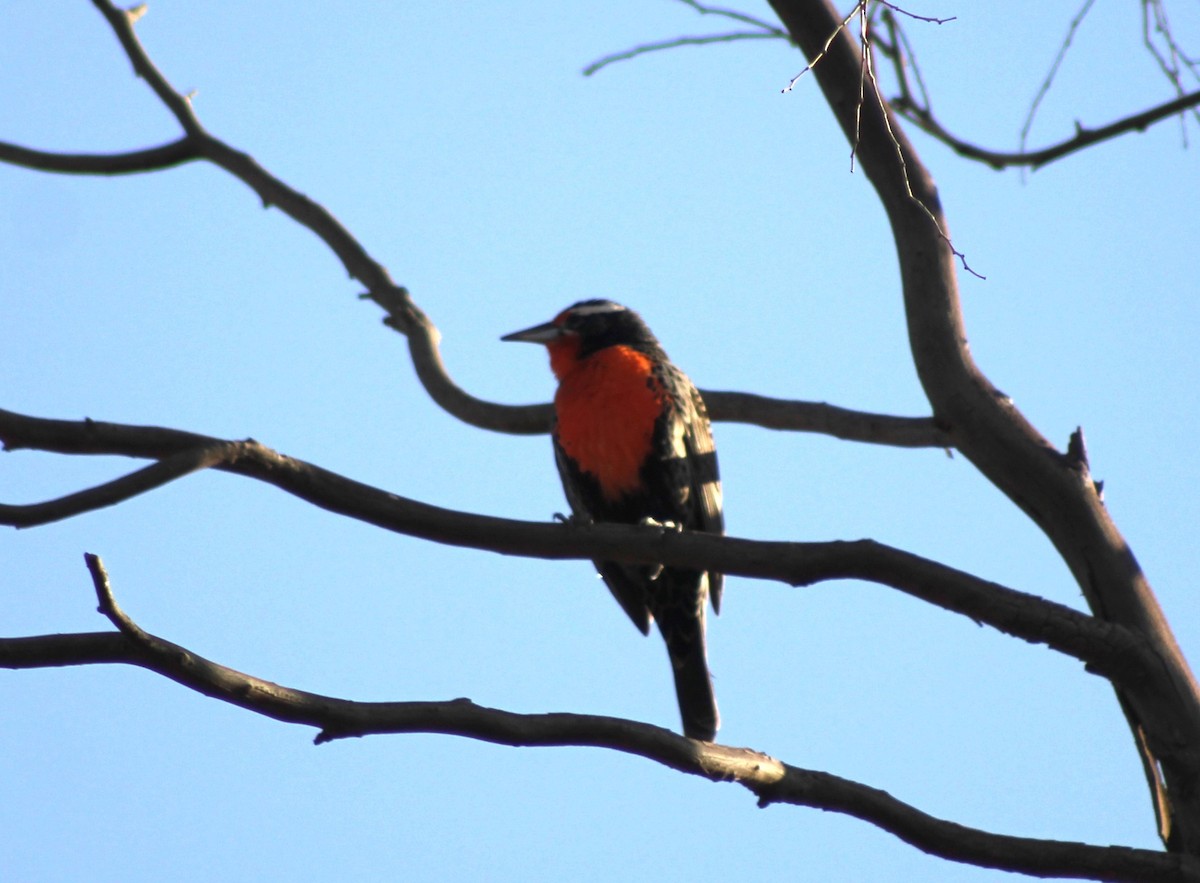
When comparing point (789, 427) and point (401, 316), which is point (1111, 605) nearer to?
point (789, 427)

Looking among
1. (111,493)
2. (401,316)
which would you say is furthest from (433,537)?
(401,316)

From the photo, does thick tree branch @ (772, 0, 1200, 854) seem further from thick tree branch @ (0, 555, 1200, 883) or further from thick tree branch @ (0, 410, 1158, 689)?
thick tree branch @ (0, 555, 1200, 883)

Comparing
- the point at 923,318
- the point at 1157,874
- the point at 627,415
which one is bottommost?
the point at 1157,874

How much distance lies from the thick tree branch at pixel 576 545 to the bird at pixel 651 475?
2180 mm

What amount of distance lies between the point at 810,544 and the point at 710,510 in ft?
8.21

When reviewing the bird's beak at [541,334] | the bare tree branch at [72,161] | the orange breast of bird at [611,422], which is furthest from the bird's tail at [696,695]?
the bare tree branch at [72,161]

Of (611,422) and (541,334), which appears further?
(541,334)

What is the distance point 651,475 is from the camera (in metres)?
6.00

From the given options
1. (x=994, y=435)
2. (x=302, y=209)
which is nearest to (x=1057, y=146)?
(x=994, y=435)

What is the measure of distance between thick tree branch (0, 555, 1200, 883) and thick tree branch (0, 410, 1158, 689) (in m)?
0.50

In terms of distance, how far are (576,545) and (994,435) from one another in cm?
145

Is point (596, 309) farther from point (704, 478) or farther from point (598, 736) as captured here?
point (598, 736)

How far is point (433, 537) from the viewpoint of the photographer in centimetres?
364

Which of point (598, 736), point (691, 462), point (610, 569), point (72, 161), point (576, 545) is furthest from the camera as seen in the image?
point (72, 161)
